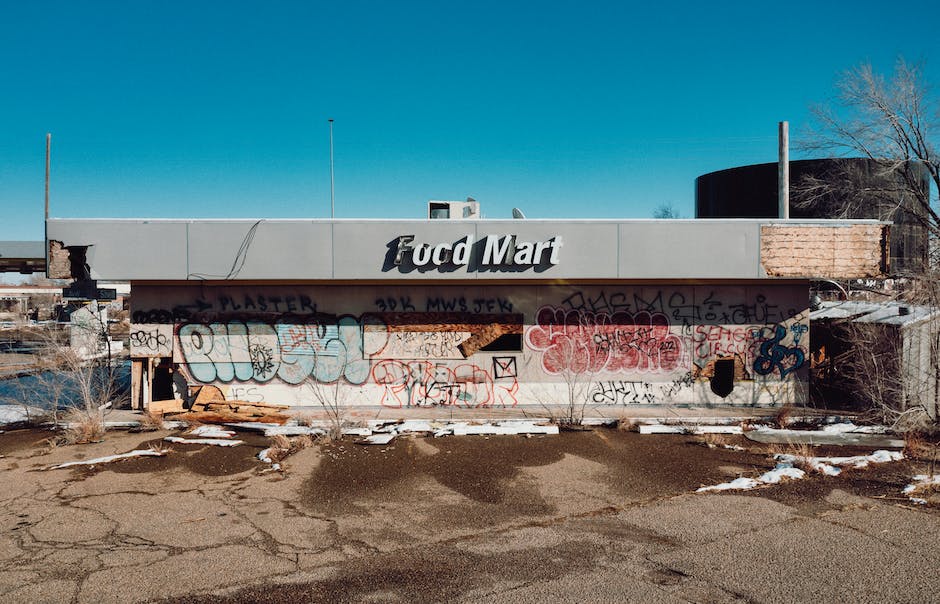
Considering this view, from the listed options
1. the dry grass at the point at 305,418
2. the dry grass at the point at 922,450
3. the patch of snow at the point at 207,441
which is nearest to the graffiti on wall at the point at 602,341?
the dry grass at the point at 922,450

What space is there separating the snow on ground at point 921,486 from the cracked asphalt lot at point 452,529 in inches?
7.7

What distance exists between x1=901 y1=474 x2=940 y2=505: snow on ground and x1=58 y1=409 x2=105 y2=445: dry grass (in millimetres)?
12963

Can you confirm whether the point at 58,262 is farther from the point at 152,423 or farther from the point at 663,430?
the point at 663,430

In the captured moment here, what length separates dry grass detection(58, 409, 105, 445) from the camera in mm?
10469

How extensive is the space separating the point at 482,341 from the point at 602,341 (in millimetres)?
2850

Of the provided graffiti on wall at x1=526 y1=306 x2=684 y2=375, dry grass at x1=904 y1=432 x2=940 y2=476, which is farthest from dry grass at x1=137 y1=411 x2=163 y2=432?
dry grass at x1=904 y1=432 x2=940 y2=476

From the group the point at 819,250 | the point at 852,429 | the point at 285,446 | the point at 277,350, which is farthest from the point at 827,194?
the point at 285,446

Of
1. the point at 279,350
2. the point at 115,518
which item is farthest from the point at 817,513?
the point at 279,350

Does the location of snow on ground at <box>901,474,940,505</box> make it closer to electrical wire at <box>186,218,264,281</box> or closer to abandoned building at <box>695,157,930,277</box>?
electrical wire at <box>186,218,264,281</box>

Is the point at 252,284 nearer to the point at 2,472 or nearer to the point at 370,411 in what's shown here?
the point at 370,411

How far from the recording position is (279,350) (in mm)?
13453

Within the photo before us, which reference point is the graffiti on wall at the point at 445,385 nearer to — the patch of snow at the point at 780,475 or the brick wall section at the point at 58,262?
the patch of snow at the point at 780,475

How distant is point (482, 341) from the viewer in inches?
534

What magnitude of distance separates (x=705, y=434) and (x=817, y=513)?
13.1ft
